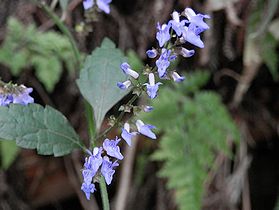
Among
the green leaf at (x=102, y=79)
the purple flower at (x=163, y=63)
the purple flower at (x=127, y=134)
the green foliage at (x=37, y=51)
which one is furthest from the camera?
the green foliage at (x=37, y=51)

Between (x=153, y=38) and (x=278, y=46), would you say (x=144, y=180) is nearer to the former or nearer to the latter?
(x=153, y=38)

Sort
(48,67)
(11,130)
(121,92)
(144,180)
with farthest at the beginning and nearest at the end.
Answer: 1. (144,180)
2. (48,67)
3. (121,92)
4. (11,130)

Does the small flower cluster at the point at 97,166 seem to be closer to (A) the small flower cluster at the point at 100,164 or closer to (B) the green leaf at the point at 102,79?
(A) the small flower cluster at the point at 100,164

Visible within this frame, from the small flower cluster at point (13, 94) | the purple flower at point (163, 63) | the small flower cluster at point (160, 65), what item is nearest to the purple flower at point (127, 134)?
the small flower cluster at point (160, 65)

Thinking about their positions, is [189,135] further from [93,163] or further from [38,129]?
[93,163]

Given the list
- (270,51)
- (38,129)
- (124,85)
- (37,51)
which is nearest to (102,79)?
(38,129)

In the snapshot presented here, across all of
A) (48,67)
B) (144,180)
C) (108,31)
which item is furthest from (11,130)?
(144,180)

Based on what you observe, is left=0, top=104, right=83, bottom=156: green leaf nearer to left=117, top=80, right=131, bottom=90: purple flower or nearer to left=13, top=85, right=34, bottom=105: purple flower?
left=13, top=85, right=34, bottom=105: purple flower
